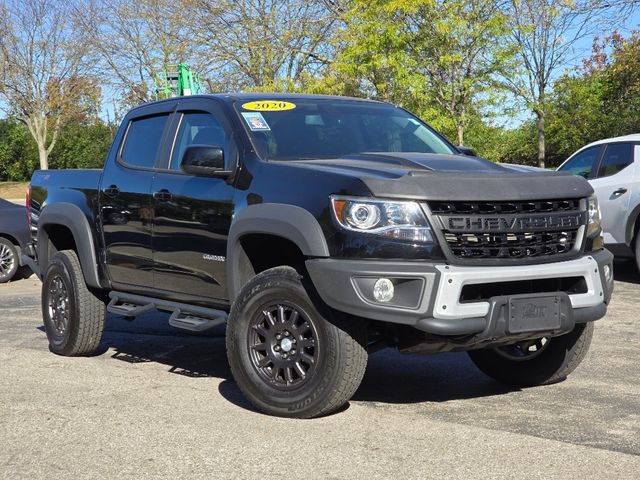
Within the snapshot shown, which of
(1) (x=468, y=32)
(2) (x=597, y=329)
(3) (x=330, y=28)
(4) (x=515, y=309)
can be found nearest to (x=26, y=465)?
A: (4) (x=515, y=309)

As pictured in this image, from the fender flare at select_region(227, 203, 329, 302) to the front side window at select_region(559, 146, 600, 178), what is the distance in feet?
22.6

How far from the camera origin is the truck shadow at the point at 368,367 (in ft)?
19.8

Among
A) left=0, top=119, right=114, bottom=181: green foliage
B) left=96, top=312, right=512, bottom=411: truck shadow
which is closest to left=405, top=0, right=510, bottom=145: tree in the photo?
left=96, top=312, right=512, bottom=411: truck shadow

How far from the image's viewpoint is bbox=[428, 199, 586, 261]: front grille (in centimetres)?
493

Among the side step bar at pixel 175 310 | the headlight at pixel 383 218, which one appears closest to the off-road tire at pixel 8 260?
the side step bar at pixel 175 310

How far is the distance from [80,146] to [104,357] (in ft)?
142

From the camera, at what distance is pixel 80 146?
49.2 metres

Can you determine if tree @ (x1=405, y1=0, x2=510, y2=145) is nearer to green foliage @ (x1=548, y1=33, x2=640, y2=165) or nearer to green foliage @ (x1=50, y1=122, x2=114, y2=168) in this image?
green foliage @ (x1=548, y1=33, x2=640, y2=165)

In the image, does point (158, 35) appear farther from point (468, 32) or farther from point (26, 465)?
point (26, 465)

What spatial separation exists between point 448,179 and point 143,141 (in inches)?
109

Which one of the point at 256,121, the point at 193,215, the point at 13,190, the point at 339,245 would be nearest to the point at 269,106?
the point at 256,121

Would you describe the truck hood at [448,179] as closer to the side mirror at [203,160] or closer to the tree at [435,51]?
the side mirror at [203,160]

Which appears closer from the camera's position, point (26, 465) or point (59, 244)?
point (26, 465)

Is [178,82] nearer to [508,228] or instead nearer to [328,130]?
[328,130]
